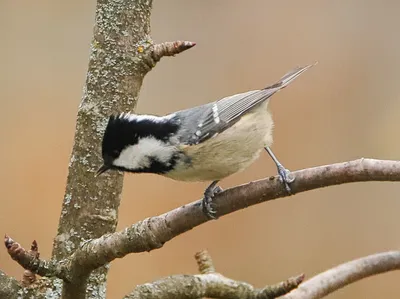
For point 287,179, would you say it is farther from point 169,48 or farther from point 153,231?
point 169,48

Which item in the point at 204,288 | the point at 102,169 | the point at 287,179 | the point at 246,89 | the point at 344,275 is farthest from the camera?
the point at 246,89

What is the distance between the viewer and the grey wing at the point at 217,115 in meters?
1.13

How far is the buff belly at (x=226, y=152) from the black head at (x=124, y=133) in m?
0.07

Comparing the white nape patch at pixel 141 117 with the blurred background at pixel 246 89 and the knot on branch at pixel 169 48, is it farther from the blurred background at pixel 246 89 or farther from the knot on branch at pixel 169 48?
the blurred background at pixel 246 89

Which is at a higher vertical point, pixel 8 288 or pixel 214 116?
pixel 214 116

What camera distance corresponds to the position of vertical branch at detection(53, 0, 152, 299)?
3.73 ft

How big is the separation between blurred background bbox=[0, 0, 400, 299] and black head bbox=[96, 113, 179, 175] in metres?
1.24

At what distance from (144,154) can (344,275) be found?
22.3 inches

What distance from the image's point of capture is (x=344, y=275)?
1347 mm

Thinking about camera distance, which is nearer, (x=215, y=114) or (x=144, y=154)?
(x=144, y=154)

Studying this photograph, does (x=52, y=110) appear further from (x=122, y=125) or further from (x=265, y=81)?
(x=122, y=125)

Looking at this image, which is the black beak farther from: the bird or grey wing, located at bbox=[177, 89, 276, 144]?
→ grey wing, located at bbox=[177, 89, 276, 144]

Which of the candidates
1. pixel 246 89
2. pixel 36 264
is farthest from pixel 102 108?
pixel 246 89

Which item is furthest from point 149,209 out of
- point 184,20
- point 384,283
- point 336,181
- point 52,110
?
point 336,181
